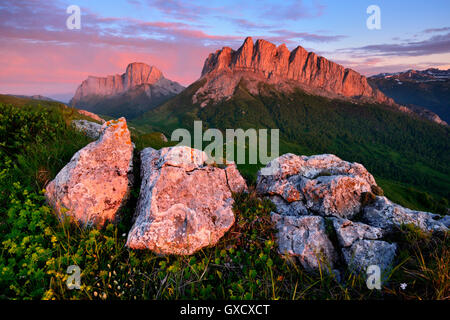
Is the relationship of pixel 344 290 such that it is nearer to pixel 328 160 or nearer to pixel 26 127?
pixel 328 160

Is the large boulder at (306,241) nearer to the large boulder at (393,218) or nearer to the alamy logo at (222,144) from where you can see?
the large boulder at (393,218)

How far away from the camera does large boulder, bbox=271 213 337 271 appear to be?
4.60 meters

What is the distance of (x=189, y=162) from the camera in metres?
6.48

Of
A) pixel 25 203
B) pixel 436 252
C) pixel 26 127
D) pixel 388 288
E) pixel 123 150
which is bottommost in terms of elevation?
pixel 388 288

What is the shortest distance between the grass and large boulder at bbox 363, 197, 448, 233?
Answer: 40 centimetres

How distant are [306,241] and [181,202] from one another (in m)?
3.22

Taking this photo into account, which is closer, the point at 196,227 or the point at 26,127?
the point at 196,227

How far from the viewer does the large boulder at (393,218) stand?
5.23 meters

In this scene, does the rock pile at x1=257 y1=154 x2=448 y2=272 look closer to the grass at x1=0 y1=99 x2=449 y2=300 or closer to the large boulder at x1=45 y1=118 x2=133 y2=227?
the grass at x1=0 y1=99 x2=449 y2=300

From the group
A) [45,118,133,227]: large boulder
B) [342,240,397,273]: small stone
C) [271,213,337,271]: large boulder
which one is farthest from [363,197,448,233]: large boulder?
[45,118,133,227]: large boulder
